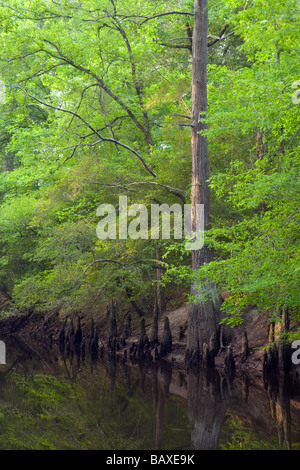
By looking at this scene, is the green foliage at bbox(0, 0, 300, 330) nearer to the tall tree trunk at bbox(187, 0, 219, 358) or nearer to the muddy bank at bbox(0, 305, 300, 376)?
the tall tree trunk at bbox(187, 0, 219, 358)

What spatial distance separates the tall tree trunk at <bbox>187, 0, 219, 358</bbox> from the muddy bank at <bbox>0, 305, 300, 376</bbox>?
31.8 inches

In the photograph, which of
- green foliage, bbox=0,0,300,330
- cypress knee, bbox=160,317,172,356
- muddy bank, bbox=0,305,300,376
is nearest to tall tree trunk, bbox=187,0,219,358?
green foliage, bbox=0,0,300,330

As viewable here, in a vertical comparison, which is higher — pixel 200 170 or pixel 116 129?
pixel 116 129

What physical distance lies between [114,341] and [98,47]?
8.51 meters

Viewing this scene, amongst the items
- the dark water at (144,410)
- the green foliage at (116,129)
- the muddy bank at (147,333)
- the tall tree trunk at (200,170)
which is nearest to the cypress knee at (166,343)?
the muddy bank at (147,333)

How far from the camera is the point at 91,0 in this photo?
14.3 metres

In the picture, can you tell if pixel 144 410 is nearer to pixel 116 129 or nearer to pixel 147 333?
pixel 147 333

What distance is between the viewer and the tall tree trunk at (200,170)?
13.5 metres

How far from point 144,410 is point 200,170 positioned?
6205 millimetres

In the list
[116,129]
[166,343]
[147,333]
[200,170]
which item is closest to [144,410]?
[166,343]

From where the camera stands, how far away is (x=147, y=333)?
56.3ft

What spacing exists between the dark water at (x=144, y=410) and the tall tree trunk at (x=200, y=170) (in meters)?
1.23

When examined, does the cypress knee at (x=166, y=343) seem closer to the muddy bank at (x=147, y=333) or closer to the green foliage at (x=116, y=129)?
the muddy bank at (x=147, y=333)

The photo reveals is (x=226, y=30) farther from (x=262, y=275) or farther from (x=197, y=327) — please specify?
(x=262, y=275)
